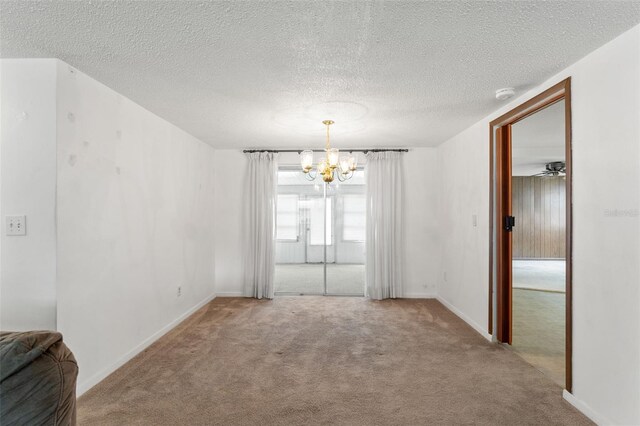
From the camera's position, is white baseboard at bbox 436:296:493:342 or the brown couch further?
white baseboard at bbox 436:296:493:342

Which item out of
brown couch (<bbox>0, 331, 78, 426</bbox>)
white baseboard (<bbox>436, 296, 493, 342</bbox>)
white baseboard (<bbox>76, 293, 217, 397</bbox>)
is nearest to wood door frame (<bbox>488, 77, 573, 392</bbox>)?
white baseboard (<bbox>436, 296, 493, 342</bbox>)

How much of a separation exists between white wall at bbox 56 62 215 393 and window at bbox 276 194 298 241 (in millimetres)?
1905

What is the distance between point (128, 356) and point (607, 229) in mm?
3784

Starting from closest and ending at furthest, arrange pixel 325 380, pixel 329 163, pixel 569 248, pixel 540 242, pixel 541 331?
pixel 569 248 < pixel 325 380 < pixel 329 163 < pixel 541 331 < pixel 540 242

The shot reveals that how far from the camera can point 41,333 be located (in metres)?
1.11

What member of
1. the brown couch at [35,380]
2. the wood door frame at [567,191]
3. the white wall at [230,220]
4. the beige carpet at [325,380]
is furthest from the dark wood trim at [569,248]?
the white wall at [230,220]

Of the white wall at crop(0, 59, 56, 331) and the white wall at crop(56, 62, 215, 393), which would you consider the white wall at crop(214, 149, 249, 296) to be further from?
the white wall at crop(0, 59, 56, 331)

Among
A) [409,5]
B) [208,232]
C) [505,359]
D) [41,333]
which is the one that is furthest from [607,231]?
[208,232]

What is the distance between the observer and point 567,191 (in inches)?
92.1

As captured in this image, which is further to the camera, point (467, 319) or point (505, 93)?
point (467, 319)

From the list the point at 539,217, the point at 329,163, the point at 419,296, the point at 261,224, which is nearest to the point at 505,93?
the point at 329,163

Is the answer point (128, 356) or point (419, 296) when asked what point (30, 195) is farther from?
point (419, 296)

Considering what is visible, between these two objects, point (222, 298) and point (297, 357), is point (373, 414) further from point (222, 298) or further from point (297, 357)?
point (222, 298)

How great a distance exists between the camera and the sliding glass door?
5621 millimetres
